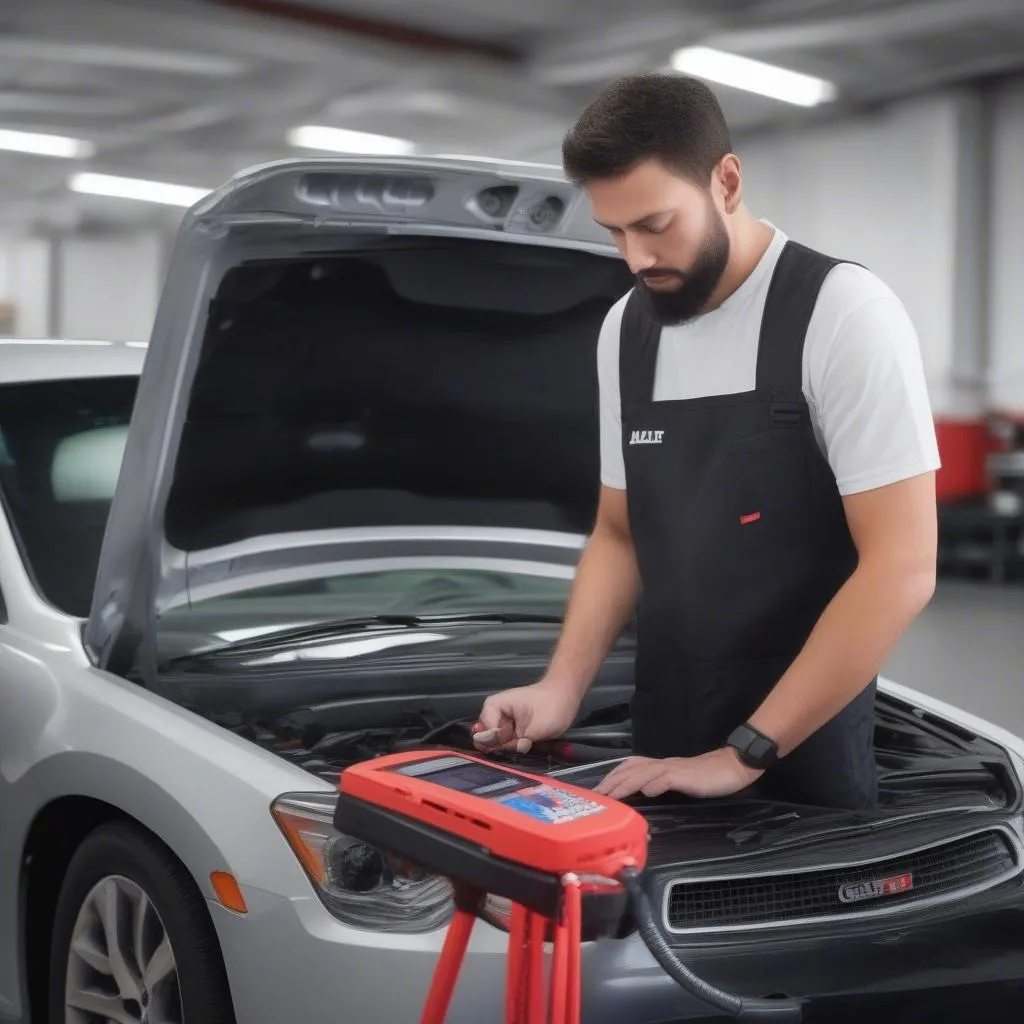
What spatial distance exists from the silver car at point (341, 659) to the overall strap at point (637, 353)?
0.29 m

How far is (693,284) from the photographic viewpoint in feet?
5.45

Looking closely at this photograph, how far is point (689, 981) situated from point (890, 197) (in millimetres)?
11921

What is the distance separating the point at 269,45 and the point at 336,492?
813cm

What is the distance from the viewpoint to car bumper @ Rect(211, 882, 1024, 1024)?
1.46 metres

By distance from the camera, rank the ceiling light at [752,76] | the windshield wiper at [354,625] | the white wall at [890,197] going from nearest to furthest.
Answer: the windshield wiper at [354,625], the ceiling light at [752,76], the white wall at [890,197]

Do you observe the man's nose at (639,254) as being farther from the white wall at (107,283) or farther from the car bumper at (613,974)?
the white wall at (107,283)

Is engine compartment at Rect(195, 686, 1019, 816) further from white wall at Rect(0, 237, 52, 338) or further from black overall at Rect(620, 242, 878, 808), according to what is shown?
Answer: white wall at Rect(0, 237, 52, 338)

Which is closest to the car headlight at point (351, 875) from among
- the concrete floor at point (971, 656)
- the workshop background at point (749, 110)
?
the concrete floor at point (971, 656)

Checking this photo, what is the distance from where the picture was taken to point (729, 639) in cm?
176

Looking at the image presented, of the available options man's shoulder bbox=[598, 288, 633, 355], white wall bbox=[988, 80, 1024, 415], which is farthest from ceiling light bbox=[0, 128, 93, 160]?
man's shoulder bbox=[598, 288, 633, 355]

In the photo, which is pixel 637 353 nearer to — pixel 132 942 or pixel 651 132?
pixel 651 132

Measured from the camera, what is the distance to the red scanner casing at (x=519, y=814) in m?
1.11

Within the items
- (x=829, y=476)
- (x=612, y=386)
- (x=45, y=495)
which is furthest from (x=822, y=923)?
(x=45, y=495)

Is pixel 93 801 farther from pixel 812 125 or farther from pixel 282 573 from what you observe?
pixel 812 125
